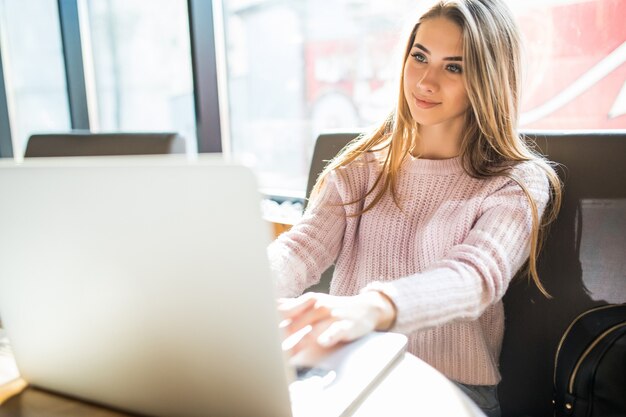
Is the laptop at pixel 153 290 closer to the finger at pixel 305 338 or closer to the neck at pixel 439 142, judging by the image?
the finger at pixel 305 338

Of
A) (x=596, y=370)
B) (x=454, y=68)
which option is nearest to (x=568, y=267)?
(x=596, y=370)

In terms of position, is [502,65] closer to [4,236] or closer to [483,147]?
[483,147]

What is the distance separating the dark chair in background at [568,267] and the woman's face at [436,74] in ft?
0.64

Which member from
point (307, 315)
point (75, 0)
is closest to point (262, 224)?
point (307, 315)

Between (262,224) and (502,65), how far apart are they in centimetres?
83

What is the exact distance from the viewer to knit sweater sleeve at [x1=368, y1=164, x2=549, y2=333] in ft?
2.37

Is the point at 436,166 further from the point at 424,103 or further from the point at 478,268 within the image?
the point at 478,268

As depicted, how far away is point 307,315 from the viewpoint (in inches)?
24.2

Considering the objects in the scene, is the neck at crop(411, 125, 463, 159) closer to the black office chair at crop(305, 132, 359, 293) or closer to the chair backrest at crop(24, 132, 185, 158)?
the black office chair at crop(305, 132, 359, 293)

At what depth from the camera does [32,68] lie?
337 cm

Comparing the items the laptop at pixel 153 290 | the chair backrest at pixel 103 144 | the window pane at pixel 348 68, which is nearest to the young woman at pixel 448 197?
the window pane at pixel 348 68

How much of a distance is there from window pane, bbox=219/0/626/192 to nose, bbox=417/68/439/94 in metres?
0.13

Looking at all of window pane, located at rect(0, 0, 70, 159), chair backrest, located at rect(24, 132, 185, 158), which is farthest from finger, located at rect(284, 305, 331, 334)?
window pane, located at rect(0, 0, 70, 159)

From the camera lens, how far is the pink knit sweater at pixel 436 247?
2.74 feet
